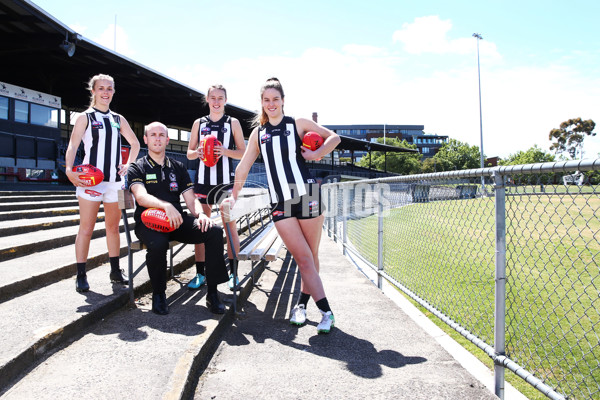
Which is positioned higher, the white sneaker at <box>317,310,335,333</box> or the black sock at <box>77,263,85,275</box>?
the black sock at <box>77,263,85,275</box>

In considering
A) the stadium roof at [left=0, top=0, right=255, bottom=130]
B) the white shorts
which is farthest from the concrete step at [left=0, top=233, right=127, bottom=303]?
the stadium roof at [left=0, top=0, right=255, bottom=130]

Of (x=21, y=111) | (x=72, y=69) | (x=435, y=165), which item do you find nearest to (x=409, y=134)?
(x=435, y=165)

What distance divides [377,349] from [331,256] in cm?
397

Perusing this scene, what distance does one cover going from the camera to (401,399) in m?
2.32

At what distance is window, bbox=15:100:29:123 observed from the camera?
15.3 meters

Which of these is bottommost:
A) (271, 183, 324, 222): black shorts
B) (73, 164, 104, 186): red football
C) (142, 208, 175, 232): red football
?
(142, 208, 175, 232): red football

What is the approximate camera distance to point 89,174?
337 cm

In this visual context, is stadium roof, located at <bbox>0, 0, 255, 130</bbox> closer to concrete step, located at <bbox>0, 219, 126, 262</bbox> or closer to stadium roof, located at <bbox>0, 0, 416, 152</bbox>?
stadium roof, located at <bbox>0, 0, 416, 152</bbox>

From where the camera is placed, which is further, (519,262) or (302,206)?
(302,206)

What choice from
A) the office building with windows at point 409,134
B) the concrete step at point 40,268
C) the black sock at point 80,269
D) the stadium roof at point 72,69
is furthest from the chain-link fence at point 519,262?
the office building with windows at point 409,134

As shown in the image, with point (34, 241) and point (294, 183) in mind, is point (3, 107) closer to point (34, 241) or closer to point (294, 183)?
point (34, 241)

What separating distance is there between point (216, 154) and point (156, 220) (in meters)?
0.95

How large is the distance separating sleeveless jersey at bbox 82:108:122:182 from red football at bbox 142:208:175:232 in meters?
0.71

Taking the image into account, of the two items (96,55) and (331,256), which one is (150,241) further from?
(96,55)
